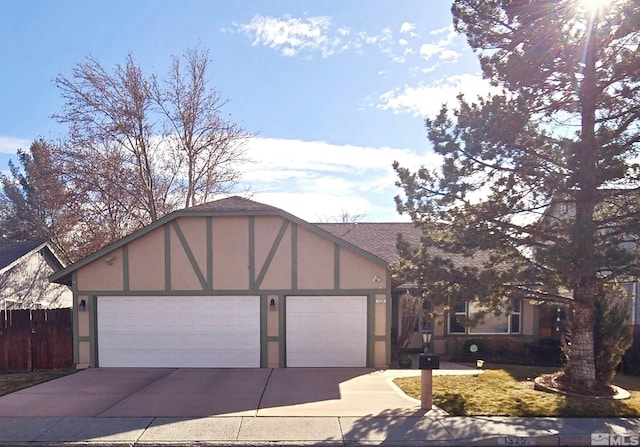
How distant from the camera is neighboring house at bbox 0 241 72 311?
1798 centimetres

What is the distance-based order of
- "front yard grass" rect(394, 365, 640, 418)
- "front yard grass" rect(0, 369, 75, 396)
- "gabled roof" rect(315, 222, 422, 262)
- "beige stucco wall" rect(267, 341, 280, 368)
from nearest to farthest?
"front yard grass" rect(394, 365, 640, 418) < "front yard grass" rect(0, 369, 75, 396) < "beige stucco wall" rect(267, 341, 280, 368) < "gabled roof" rect(315, 222, 422, 262)

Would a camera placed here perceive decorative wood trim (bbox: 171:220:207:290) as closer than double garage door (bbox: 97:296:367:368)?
No

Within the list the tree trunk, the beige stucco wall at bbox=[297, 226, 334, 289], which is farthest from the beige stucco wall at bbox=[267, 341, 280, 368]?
the tree trunk

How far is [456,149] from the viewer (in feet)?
28.4

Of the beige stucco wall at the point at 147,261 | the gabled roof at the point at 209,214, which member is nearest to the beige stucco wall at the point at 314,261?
the gabled roof at the point at 209,214

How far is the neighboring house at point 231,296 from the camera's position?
1127 cm

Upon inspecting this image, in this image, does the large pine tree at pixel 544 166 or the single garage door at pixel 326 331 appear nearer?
the large pine tree at pixel 544 166

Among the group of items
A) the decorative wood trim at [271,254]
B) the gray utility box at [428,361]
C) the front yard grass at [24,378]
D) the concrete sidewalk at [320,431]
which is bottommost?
the front yard grass at [24,378]

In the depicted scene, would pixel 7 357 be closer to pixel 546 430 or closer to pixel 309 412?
pixel 309 412

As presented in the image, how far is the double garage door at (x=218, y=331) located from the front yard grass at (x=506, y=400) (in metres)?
2.31

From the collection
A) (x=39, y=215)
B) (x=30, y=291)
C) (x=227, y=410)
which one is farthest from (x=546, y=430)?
(x=39, y=215)

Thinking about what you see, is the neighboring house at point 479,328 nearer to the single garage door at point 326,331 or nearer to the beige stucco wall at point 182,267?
the single garage door at point 326,331

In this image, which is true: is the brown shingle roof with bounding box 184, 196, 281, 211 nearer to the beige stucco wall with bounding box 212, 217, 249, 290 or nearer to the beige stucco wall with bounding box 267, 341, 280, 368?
the beige stucco wall with bounding box 212, 217, 249, 290

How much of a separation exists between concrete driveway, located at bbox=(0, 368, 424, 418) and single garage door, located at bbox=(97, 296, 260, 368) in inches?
21.1
